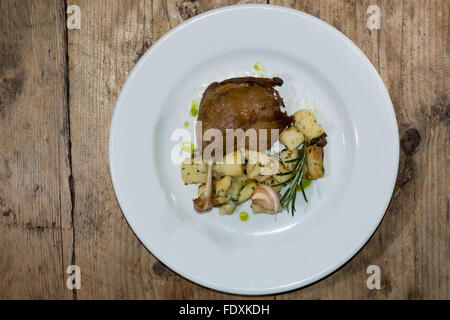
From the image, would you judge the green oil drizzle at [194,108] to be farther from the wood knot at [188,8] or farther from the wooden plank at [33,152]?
the wooden plank at [33,152]

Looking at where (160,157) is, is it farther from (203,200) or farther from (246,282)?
(246,282)

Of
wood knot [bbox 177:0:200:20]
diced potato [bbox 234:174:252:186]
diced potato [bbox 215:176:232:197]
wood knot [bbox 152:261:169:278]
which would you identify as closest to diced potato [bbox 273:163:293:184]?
diced potato [bbox 234:174:252:186]

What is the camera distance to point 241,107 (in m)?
1.75

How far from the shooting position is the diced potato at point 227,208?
1814mm

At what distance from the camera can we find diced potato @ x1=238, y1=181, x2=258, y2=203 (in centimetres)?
181

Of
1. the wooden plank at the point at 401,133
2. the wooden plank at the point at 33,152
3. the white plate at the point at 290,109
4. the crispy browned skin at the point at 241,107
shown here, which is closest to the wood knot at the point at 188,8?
the wooden plank at the point at 401,133

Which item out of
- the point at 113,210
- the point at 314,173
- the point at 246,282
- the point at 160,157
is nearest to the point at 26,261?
the point at 113,210

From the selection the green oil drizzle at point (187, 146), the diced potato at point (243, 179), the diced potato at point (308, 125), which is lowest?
the diced potato at point (243, 179)

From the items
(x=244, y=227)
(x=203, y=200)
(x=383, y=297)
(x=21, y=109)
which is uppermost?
(x=21, y=109)

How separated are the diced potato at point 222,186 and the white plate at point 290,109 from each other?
0.52ft

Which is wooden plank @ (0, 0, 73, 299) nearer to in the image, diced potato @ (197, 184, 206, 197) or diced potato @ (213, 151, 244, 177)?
diced potato @ (197, 184, 206, 197)

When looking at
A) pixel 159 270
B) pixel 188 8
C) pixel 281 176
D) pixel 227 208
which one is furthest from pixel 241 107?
pixel 159 270

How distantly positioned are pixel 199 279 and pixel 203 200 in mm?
414

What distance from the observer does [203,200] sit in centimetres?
175
